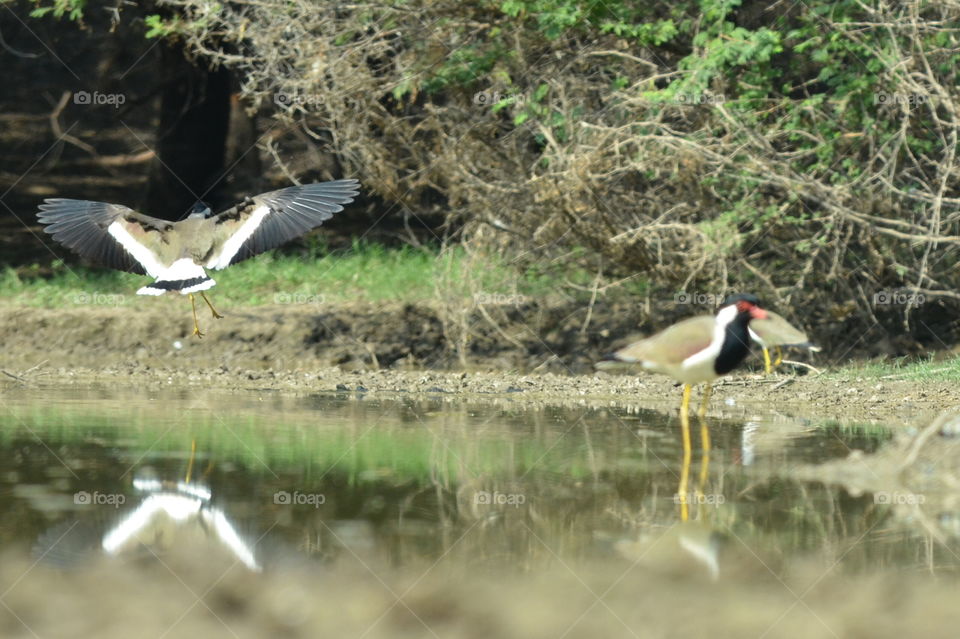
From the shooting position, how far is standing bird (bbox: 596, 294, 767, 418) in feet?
27.8

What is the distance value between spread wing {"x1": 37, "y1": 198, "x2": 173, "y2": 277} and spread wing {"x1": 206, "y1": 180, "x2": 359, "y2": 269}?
50cm

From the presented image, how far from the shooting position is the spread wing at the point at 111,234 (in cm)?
1069

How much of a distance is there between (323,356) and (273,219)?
3.94 metres

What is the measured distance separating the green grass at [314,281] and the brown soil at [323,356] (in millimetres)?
472

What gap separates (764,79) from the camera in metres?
12.2

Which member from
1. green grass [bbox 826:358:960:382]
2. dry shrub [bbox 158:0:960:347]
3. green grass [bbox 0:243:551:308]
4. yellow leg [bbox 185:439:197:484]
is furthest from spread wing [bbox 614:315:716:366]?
green grass [bbox 0:243:551:308]

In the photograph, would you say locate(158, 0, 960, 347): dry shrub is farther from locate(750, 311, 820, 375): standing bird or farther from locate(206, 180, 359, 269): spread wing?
locate(206, 180, 359, 269): spread wing

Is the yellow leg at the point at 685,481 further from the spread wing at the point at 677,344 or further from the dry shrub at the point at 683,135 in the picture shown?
the dry shrub at the point at 683,135

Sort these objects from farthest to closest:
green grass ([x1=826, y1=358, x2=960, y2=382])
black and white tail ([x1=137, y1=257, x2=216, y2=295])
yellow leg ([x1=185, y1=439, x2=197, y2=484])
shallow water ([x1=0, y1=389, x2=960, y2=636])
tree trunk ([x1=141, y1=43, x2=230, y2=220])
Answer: tree trunk ([x1=141, y1=43, x2=230, y2=220])
green grass ([x1=826, y1=358, x2=960, y2=382])
black and white tail ([x1=137, y1=257, x2=216, y2=295])
yellow leg ([x1=185, y1=439, x2=197, y2=484])
shallow water ([x1=0, y1=389, x2=960, y2=636])

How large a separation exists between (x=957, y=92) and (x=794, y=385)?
119 inches

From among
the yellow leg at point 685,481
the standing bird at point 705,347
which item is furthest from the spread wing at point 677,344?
the yellow leg at point 685,481

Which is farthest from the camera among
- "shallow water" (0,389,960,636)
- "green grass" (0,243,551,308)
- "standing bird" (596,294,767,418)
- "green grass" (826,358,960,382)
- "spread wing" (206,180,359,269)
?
"green grass" (0,243,551,308)

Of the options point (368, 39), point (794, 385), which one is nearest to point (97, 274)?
point (368, 39)

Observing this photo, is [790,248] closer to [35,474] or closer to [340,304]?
[340,304]
